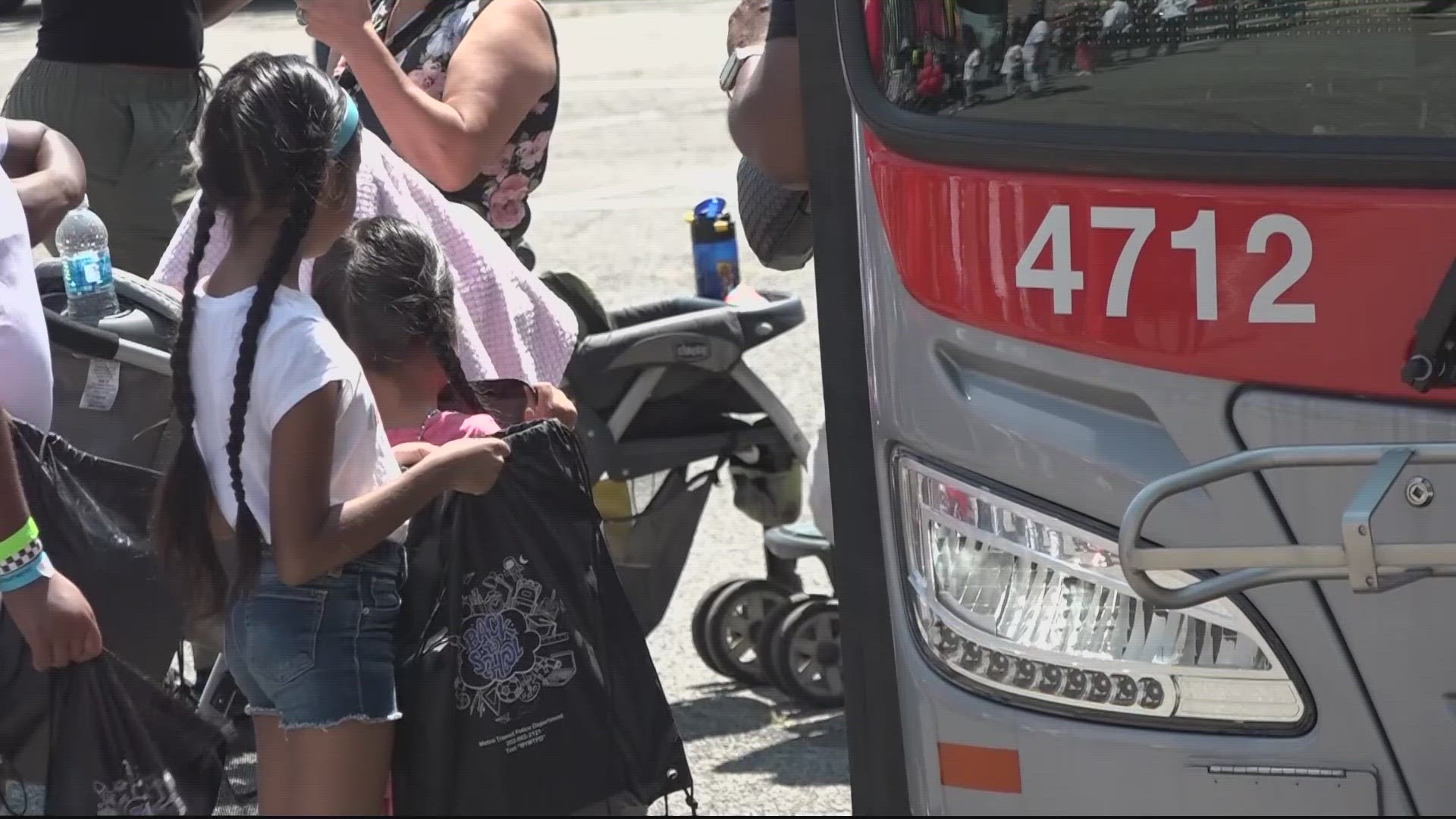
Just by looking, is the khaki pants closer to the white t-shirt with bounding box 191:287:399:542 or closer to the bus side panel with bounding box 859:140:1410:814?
the white t-shirt with bounding box 191:287:399:542

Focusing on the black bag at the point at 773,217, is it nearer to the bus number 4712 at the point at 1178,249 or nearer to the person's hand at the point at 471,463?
the person's hand at the point at 471,463

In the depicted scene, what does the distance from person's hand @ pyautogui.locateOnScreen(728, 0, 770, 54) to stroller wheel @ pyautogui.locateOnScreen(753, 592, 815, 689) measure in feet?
4.14

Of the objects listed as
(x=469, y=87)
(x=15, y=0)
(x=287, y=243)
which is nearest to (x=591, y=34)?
(x=15, y=0)

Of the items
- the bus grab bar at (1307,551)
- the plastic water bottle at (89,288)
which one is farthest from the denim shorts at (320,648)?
the bus grab bar at (1307,551)

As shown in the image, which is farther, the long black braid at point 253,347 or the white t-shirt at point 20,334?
the white t-shirt at point 20,334

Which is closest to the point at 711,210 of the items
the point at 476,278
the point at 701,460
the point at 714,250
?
the point at 714,250

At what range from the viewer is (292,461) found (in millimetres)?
2479

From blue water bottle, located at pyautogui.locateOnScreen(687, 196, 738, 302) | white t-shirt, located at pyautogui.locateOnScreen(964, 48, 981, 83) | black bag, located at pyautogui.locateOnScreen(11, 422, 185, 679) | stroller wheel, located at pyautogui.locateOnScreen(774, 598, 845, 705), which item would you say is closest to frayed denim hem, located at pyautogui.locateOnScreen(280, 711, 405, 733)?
black bag, located at pyautogui.locateOnScreen(11, 422, 185, 679)

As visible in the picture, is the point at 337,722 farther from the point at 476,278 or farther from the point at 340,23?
the point at 340,23

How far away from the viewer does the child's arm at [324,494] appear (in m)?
2.48

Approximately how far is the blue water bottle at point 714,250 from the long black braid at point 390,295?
1801 mm

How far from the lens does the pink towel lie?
311cm

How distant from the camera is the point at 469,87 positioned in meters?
3.53

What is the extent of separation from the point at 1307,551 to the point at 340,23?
2061mm
